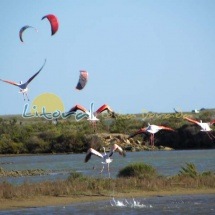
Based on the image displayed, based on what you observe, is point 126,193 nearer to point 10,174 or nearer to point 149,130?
point 149,130

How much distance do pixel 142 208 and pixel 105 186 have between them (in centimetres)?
440

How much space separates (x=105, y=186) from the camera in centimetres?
3647

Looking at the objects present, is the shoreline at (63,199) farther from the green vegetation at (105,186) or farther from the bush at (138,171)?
the bush at (138,171)

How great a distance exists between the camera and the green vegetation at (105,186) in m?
35.0

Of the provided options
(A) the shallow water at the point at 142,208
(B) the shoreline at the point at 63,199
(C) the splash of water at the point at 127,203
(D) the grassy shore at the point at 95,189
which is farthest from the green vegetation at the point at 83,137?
(C) the splash of water at the point at 127,203

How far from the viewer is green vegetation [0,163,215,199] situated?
1376 inches

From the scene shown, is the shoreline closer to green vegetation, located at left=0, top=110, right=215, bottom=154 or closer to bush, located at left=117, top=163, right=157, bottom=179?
bush, located at left=117, top=163, right=157, bottom=179

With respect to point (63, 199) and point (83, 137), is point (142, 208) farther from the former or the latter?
point (83, 137)

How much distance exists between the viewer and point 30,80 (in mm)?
29172

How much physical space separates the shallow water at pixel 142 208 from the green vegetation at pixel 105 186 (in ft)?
5.72

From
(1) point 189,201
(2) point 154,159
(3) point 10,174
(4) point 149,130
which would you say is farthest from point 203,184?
(2) point 154,159

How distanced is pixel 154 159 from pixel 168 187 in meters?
27.9

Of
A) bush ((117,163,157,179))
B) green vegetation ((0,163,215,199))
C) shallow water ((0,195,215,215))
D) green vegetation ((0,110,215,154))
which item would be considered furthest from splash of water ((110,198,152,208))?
green vegetation ((0,110,215,154))

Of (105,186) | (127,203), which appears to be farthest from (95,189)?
(127,203)
